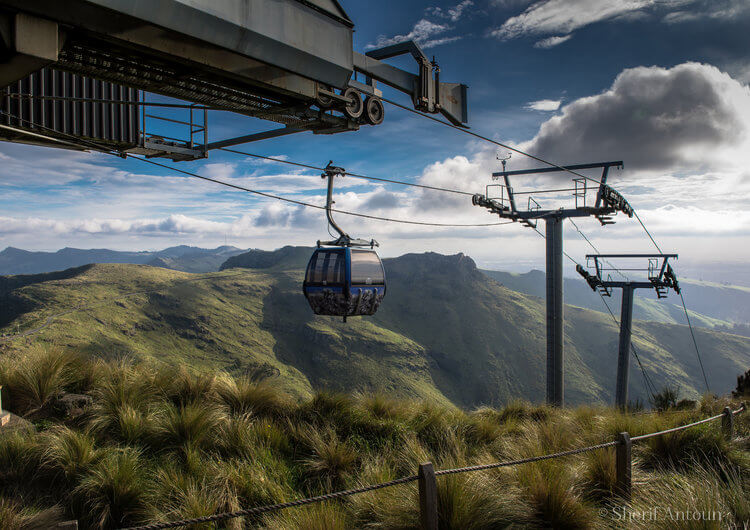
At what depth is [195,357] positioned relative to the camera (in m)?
104

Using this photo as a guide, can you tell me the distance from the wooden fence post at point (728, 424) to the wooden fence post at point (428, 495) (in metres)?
6.13

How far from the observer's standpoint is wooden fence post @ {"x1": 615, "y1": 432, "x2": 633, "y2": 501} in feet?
17.3

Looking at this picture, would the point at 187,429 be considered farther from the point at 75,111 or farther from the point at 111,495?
the point at 75,111

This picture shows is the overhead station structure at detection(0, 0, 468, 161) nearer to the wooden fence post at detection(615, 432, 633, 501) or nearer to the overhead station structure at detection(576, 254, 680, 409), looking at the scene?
the wooden fence post at detection(615, 432, 633, 501)

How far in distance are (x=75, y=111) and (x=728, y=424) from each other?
18.7 metres

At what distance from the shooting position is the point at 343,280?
1034 centimetres

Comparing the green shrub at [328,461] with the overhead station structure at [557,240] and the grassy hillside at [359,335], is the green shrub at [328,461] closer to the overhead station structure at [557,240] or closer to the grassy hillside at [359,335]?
the overhead station structure at [557,240]

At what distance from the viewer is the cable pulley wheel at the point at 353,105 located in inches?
216

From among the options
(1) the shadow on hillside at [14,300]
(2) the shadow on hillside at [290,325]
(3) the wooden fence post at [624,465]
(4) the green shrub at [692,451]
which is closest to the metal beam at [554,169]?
(4) the green shrub at [692,451]

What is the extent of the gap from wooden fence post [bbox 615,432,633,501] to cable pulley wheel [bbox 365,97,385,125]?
5158mm

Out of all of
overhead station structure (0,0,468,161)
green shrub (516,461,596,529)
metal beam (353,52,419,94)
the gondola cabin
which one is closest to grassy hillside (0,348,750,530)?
green shrub (516,461,596,529)

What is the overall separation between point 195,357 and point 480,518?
4364 inches

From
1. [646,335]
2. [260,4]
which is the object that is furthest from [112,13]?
[646,335]

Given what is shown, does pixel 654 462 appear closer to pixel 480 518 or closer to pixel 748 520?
pixel 748 520
